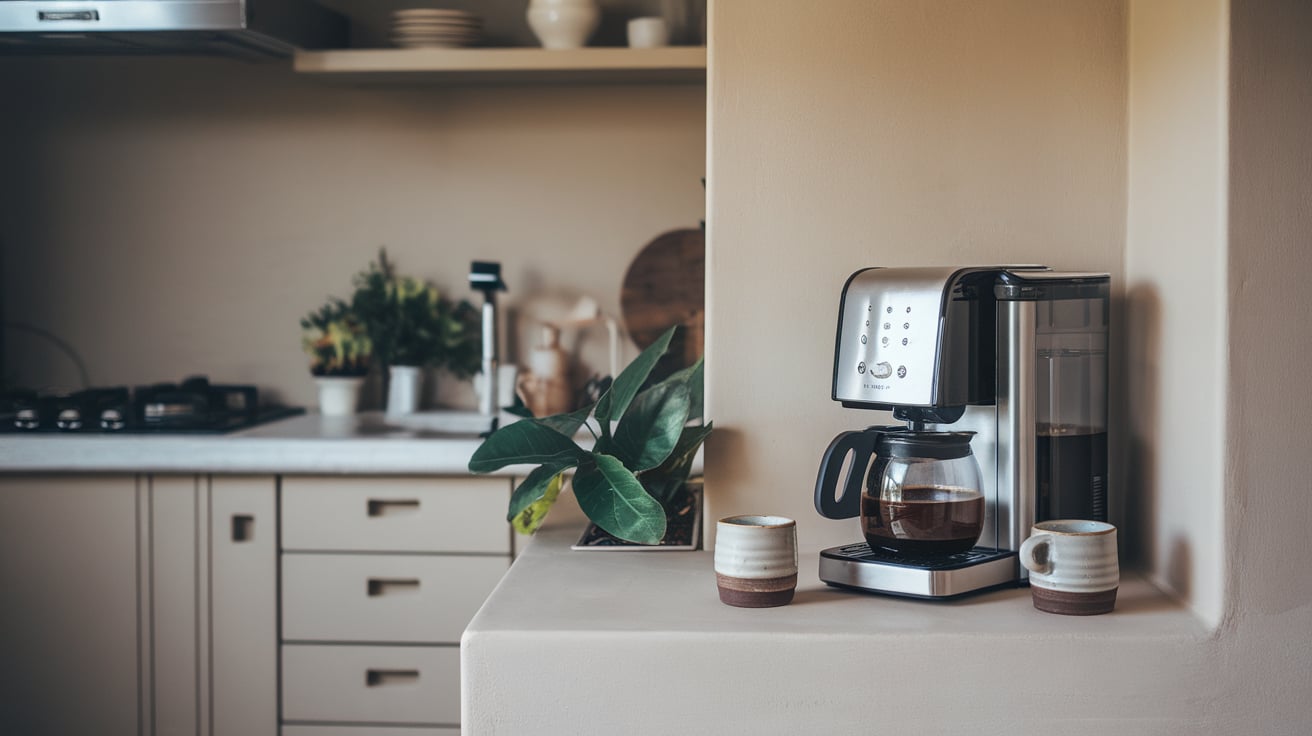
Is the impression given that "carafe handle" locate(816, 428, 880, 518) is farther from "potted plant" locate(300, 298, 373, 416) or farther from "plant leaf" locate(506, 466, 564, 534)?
"potted plant" locate(300, 298, 373, 416)

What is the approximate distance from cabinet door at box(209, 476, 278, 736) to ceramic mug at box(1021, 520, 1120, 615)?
1.78 metres

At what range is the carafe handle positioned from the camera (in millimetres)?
1305

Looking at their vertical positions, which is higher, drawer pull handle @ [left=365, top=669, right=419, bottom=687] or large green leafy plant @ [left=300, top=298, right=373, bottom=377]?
large green leafy plant @ [left=300, top=298, right=373, bottom=377]

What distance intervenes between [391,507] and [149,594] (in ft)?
1.82

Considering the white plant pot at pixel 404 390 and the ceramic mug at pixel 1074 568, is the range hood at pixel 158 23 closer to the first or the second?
the white plant pot at pixel 404 390

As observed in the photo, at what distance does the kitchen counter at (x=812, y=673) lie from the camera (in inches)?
45.5

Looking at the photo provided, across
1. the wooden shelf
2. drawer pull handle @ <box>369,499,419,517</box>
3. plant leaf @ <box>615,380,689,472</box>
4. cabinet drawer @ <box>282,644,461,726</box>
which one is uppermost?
the wooden shelf

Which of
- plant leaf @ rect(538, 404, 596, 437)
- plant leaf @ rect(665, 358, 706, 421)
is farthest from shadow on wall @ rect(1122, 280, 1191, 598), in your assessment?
plant leaf @ rect(538, 404, 596, 437)

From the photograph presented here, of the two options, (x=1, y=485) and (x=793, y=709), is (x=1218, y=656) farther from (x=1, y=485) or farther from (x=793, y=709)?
(x=1, y=485)

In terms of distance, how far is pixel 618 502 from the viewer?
1428 mm

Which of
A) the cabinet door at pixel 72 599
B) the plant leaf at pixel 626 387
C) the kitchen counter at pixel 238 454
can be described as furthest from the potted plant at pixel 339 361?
the plant leaf at pixel 626 387

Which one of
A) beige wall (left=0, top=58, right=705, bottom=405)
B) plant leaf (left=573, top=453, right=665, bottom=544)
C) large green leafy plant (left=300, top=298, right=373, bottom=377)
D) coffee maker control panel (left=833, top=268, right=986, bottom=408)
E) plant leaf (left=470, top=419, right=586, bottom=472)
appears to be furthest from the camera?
beige wall (left=0, top=58, right=705, bottom=405)

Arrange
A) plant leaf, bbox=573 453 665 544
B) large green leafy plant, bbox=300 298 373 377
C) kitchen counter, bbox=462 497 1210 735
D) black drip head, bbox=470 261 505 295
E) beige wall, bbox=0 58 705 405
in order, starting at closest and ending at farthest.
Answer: kitchen counter, bbox=462 497 1210 735, plant leaf, bbox=573 453 665 544, black drip head, bbox=470 261 505 295, large green leafy plant, bbox=300 298 373 377, beige wall, bbox=0 58 705 405

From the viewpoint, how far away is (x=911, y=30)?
1485 mm
